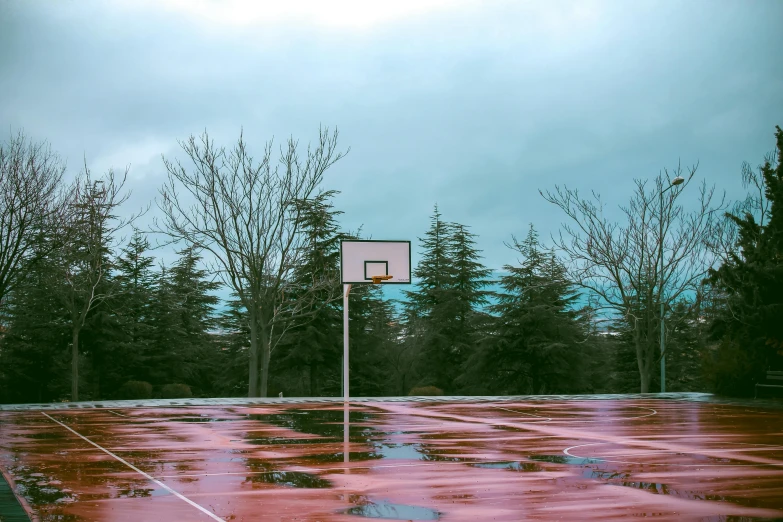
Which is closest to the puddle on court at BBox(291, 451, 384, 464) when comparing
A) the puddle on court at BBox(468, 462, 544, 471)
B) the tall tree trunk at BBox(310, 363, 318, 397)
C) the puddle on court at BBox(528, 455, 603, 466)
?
the puddle on court at BBox(468, 462, 544, 471)

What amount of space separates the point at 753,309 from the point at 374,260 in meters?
10.9

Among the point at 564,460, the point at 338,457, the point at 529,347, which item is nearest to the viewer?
the point at 564,460

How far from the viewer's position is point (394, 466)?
10.1 metres

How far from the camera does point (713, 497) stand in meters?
7.98

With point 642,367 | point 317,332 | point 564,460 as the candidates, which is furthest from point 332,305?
point 564,460

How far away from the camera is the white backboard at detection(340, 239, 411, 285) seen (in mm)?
23859

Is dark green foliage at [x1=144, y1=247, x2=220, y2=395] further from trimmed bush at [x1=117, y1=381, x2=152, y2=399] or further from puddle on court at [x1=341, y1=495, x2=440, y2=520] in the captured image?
puddle on court at [x1=341, y1=495, x2=440, y2=520]

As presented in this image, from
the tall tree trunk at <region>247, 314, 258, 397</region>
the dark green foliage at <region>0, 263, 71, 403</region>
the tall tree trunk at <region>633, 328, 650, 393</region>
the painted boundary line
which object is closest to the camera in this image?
the painted boundary line

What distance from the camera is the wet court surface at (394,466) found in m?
7.41

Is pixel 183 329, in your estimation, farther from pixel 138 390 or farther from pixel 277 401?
pixel 277 401

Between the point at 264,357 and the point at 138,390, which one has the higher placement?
the point at 264,357

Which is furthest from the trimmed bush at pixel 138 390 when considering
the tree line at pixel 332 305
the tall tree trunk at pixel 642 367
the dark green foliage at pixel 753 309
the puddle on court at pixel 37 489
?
the puddle on court at pixel 37 489

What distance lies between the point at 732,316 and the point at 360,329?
21.5 metres

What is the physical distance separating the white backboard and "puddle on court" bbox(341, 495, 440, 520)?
1608 cm
